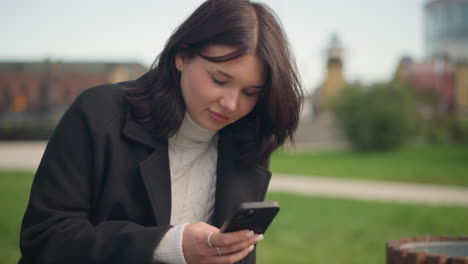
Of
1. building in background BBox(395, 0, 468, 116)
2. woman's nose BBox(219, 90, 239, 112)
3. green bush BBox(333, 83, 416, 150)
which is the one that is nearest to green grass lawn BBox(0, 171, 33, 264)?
woman's nose BBox(219, 90, 239, 112)

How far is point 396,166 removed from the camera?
632 inches

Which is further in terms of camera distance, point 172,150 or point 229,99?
point 172,150

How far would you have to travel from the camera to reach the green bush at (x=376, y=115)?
74.5 feet

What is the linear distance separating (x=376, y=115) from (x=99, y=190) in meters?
21.7

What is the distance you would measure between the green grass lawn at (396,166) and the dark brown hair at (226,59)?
35.9 feet

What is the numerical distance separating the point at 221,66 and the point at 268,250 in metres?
4.12

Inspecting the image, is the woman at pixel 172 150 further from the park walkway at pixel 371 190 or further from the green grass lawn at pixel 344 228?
the park walkway at pixel 371 190

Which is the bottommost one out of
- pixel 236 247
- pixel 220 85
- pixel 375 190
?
pixel 375 190

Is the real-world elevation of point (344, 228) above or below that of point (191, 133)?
below

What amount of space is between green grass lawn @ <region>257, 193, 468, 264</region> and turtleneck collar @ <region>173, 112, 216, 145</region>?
3295mm

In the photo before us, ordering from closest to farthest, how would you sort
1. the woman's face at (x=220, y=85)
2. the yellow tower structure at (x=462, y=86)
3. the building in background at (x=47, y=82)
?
the woman's face at (x=220, y=85) < the yellow tower structure at (x=462, y=86) < the building in background at (x=47, y=82)

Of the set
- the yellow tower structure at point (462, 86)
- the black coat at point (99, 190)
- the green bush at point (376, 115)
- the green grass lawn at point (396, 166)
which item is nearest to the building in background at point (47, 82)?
the green bush at point (376, 115)

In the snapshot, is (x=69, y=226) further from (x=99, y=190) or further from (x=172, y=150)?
(x=172, y=150)

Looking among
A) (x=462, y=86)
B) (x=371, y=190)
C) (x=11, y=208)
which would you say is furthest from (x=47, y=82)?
(x=11, y=208)
